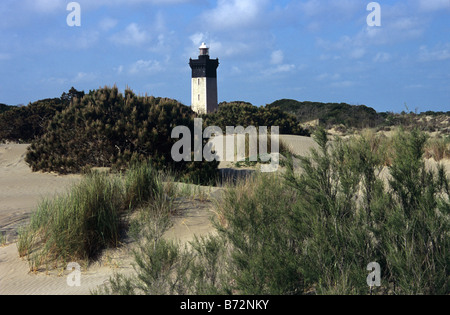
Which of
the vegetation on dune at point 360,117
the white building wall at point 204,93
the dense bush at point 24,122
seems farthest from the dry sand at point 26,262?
the white building wall at point 204,93

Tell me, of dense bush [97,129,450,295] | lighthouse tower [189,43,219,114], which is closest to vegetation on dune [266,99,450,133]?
lighthouse tower [189,43,219,114]

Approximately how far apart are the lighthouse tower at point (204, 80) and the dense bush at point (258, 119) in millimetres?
24652

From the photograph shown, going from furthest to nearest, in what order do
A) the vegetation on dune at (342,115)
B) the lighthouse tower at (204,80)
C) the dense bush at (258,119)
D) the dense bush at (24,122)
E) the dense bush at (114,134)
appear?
1. the lighthouse tower at (204,80)
2. the vegetation on dune at (342,115)
3. the dense bush at (258,119)
4. the dense bush at (24,122)
5. the dense bush at (114,134)

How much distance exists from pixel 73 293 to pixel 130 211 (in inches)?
85.9

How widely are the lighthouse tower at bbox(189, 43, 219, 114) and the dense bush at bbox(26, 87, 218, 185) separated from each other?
37.6 metres

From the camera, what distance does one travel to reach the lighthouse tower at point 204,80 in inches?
1980

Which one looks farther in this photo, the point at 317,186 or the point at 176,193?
the point at 176,193

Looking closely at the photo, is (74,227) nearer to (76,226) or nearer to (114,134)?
(76,226)

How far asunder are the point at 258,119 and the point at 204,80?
90.3 ft

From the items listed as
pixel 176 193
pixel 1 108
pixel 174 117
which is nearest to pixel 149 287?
pixel 176 193

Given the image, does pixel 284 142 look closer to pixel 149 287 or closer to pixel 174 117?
pixel 174 117

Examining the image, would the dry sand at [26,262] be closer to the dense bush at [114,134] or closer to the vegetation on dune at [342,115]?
the dense bush at [114,134]

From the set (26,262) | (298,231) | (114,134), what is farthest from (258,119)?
(298,231)
